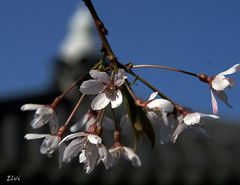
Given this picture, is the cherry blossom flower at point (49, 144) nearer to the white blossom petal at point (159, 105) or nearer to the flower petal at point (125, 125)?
the flower petal at point (125, 125)

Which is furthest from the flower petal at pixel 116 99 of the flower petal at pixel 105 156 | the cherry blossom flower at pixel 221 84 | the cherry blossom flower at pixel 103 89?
the cherry blossom flower at pixel 221 84

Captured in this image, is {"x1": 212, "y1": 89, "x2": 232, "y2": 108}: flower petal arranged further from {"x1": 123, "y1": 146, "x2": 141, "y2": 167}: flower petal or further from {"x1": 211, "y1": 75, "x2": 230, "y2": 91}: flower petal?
{"x1": 123, "y1": 146, "x2": 141, "y2": 167}: flower petal

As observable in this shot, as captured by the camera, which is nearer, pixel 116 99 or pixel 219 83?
pixel 116 99

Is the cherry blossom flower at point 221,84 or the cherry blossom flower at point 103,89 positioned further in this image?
the cherry blossom flower at point 221,84

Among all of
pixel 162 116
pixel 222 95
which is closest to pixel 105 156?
pixel 162 116

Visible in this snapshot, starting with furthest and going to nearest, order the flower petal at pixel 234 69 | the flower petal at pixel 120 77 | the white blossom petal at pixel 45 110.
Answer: the white blossom petal at pixel 45 110 → the flower petal at pixel 234 69 → the flower petal at pixel 120 77

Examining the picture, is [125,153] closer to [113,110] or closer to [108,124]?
[108,124]

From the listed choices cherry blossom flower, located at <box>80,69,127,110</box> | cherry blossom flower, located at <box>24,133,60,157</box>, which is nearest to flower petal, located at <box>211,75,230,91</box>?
cherry blossom flower, located at <box>80,69,127,110</box>
